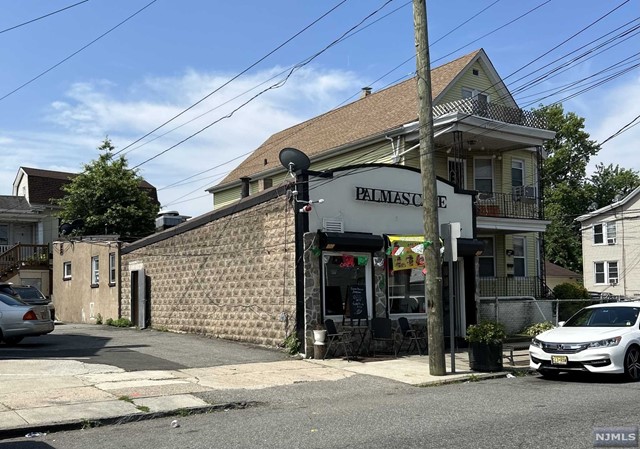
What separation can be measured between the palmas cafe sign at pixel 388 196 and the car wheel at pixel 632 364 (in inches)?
284

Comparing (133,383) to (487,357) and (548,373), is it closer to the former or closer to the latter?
(487,357)

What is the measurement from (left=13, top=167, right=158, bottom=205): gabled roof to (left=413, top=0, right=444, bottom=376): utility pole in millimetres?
→ 32062

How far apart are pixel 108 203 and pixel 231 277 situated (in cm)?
1976

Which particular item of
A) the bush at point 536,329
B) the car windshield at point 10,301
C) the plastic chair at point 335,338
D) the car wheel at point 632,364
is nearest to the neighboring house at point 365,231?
the plastic chair at point 335,338

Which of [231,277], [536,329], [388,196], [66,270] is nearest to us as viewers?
[388,196]

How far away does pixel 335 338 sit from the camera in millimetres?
15445

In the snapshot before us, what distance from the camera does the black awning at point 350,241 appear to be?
50.5 feet

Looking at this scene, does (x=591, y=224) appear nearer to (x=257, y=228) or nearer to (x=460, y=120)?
(x=460, y=120)

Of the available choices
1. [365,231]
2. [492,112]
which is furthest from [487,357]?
[492,112]

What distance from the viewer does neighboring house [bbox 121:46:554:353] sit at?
15.8m

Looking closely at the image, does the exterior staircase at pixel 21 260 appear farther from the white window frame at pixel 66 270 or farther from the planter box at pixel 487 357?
the planter box at pixel 487 357

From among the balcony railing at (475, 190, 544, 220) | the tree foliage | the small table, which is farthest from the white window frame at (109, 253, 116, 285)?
the tree foliage

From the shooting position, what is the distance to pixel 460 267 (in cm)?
1869

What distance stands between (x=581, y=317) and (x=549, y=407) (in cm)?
504
